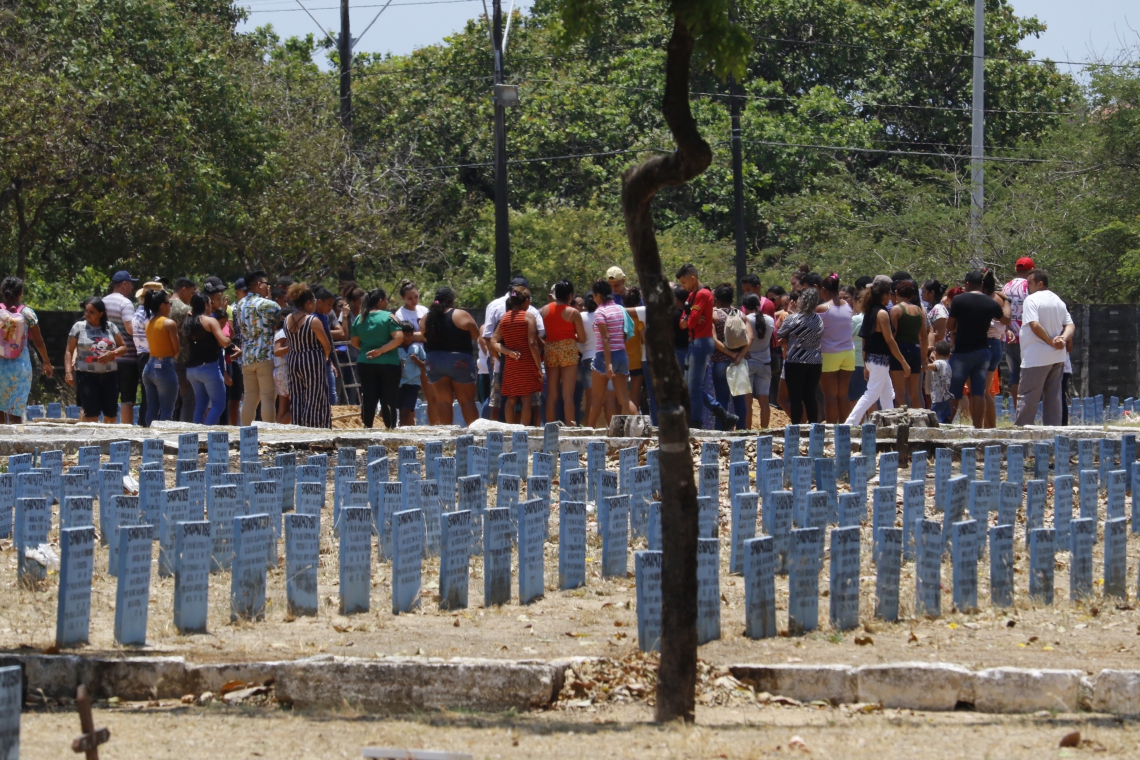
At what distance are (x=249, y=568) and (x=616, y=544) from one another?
6.68 ft

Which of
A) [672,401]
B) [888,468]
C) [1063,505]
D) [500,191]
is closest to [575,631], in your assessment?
[672,401]

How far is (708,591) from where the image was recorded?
6.12 meters

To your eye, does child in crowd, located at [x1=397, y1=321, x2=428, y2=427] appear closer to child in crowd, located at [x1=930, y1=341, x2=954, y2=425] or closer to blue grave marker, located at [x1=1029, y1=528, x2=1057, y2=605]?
child in crowd, located at [x1=930, y1=341, x2=954, y2=425]

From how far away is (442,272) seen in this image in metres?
36.4

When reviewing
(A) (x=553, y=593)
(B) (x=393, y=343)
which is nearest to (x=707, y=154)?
(A) (x=553, y=593)

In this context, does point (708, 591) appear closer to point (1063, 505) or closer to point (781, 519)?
point (781, 519)

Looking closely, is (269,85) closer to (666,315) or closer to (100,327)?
(100,327)

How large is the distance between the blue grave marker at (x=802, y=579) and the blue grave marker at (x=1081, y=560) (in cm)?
153

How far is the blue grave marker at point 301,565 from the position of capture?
666 cm

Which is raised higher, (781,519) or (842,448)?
(842,448)

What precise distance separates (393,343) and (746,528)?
597cm

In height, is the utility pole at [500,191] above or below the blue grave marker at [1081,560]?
above

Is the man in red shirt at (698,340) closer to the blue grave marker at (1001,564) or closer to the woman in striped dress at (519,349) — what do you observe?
the woman in striped dress at (519,349)

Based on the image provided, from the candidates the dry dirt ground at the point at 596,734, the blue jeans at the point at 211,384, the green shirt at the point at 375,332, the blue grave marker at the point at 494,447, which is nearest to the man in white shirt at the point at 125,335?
A: the blue jeans at the point at 211,384
